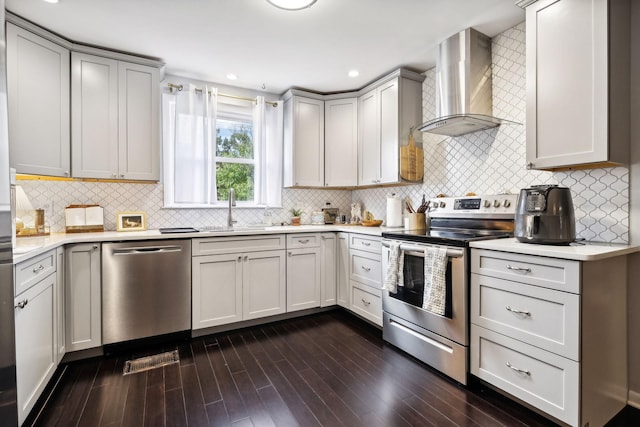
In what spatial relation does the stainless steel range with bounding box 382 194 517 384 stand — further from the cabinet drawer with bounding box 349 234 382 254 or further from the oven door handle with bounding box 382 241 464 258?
the cabinet drawer with bounding box 349 234 382 254

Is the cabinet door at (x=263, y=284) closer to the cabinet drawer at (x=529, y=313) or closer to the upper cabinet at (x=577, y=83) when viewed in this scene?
the cabinet drawer at (x=529, y=313)

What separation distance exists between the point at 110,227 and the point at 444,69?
3.34m

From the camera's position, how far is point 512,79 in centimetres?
248

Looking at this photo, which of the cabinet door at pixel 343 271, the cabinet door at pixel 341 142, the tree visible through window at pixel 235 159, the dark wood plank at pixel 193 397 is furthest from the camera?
the cabinet door at pixel 341 142

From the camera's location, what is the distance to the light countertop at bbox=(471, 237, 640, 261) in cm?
152

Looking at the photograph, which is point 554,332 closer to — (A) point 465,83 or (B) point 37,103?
(A) point 465,83

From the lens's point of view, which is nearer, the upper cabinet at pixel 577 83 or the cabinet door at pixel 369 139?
the upper cabinet at pixel 577 83

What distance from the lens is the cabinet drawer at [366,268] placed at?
2889 mm

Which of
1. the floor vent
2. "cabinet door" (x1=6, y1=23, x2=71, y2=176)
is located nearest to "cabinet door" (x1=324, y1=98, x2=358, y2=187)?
the floor vent

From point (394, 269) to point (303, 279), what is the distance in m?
1.11

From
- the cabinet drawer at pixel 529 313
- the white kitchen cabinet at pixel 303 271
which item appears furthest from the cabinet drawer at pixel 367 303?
the cabinet drawer at pixel 529 313

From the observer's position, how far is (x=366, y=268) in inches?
119

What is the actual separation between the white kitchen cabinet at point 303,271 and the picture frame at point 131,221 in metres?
1.41

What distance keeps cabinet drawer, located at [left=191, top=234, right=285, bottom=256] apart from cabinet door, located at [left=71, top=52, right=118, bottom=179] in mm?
992
